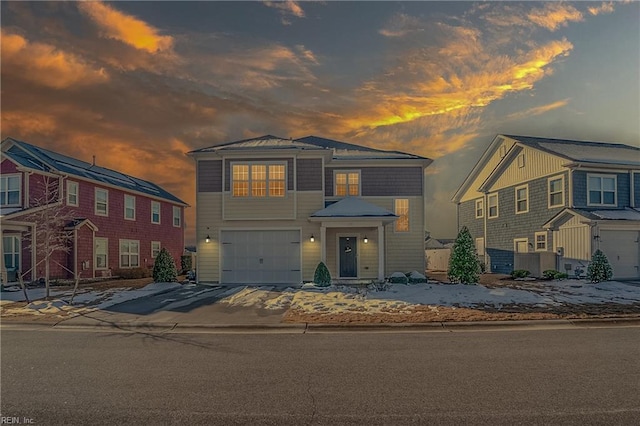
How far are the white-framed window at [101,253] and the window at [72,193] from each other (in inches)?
112

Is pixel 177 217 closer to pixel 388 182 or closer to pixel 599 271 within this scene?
pixel 388 182

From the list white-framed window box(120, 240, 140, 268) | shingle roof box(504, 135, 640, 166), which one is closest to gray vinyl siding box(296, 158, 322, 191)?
shingle roof box(504, 135, 640, 166)

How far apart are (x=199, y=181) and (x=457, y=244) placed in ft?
41.9

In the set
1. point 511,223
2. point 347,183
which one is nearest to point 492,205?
point 511,223

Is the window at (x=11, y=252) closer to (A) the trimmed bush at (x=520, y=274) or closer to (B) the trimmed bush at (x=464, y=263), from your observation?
(B) the trimmed bush at (x=464, y=263)

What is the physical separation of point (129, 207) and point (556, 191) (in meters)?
28.2

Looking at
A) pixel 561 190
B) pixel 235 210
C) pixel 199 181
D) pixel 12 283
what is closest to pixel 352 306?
pixel 235 210

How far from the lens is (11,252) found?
24734mm

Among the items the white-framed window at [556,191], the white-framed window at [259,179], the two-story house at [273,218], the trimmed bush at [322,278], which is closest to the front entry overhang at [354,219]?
the two-story house at [273,218]

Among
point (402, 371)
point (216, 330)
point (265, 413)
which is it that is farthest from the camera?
point (216, 330)

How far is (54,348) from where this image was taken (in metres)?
9.54

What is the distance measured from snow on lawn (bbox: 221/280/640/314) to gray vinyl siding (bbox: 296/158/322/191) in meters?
5.44

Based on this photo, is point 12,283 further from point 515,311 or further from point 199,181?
point 515,311

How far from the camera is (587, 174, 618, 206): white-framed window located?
2552 cm
